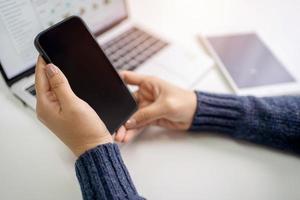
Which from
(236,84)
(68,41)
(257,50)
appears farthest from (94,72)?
(257,50)

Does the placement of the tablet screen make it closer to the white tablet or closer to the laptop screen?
the white tablet

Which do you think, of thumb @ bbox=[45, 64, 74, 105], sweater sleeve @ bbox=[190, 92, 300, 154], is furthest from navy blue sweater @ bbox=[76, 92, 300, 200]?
thumb @ bbox=[45, 64, 74, 105]

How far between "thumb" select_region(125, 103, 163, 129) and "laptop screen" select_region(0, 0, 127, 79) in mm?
185

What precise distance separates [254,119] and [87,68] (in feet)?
0.93

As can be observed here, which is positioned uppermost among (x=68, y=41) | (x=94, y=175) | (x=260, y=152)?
(x=68, y=41)

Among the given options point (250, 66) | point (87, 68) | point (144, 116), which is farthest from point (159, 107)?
point (250, 66)

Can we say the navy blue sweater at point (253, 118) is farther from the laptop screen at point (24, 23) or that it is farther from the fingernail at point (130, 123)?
the laptop screen at point (24, 23)

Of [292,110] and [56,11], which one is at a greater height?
[56,11]

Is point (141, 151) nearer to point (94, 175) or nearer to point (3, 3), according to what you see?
point (94, 175)

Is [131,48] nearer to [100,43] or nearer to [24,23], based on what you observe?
[100,43]

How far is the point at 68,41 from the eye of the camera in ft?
1.38

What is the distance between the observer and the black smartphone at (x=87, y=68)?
404 mm

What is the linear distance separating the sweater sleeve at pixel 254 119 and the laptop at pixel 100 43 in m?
0.09

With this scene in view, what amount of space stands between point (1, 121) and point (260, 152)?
0.43 meters
